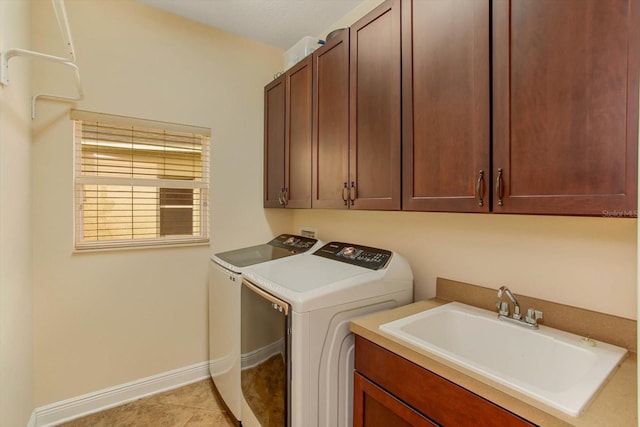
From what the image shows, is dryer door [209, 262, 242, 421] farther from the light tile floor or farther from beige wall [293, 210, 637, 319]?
beige wall [293, 210, 637, 319]

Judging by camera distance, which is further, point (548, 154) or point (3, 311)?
point (3, 311)

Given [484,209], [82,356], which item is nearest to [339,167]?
[484,209]

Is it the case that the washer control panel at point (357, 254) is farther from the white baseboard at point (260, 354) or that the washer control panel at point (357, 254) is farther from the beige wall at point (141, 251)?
the beige wall at point (141, 251)

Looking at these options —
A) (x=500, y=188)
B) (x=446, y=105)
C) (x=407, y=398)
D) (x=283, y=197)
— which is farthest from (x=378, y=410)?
(x=283, y=197)

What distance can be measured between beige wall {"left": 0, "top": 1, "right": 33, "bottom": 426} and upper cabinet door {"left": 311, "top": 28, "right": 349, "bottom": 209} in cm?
141

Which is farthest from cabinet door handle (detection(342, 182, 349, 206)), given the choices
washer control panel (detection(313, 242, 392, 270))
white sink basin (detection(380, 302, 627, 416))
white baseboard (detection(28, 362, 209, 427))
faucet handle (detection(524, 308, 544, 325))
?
white baseboard (detection(28, 362, 209, 427))

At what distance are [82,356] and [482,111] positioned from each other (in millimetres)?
2564

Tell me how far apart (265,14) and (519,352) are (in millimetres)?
2417

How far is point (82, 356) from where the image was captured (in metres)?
1.96

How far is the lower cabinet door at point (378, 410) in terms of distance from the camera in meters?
1.03

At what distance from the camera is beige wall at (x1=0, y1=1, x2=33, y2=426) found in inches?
50.1

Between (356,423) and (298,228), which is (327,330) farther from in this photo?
(298,228)

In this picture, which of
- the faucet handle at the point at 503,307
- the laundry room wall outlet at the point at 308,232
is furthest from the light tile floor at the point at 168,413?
the faucet handle at the point at 503,307

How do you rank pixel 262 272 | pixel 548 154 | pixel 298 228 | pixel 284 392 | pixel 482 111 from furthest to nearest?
pixel 298 228 → pixel 262 272 → pixel 284 392 → pixel 482 111 → pixel 548 154
